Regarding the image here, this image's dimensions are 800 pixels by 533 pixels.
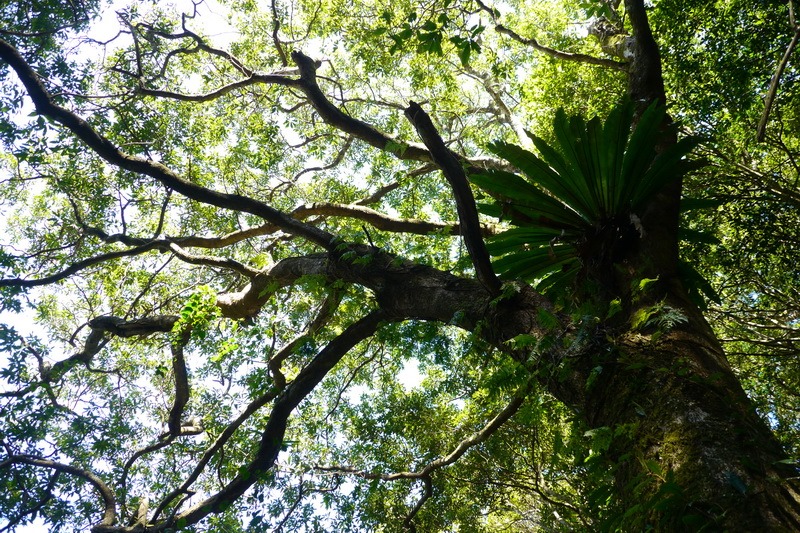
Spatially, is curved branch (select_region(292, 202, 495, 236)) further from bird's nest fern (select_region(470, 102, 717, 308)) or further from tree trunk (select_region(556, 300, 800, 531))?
tree trunk (select_region(556, 300, 800, 531))


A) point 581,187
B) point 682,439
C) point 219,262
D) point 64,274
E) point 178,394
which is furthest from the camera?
point 178,394

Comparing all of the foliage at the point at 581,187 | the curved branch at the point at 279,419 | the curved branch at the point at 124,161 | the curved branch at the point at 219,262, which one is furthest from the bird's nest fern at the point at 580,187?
the curved branch at the point at 219,262

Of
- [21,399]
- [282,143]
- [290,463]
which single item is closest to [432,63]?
[282,143]

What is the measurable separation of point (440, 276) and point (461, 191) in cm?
91

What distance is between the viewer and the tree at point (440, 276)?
2.30m

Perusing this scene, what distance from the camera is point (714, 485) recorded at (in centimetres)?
161

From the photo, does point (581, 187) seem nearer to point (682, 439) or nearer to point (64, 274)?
point (682, 439)

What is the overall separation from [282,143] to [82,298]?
4.22 metres

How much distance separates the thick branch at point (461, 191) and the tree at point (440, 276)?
12 mm

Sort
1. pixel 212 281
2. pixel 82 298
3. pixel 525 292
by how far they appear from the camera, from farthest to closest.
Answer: pixel 82 298
pixel 212 281
pixel 525 292

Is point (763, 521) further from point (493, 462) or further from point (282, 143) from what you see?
point (282, 143)

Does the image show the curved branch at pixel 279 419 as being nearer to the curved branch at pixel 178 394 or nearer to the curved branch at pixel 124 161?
the curved branch at pixel 124 161

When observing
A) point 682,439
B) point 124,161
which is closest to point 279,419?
point 124,161

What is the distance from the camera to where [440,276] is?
350 centimetres
